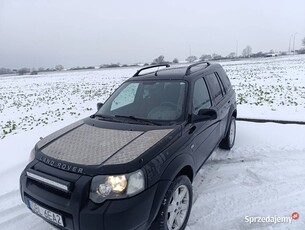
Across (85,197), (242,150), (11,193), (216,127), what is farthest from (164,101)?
(11,193)

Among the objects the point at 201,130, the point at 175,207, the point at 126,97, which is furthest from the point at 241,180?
the point at 126,97

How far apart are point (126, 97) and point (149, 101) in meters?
0.52

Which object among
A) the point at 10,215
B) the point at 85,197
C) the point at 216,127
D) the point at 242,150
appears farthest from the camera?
the point at 242,150

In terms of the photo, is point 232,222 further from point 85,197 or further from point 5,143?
point 5,143

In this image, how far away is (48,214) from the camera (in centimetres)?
219

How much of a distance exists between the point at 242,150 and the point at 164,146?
289 cm

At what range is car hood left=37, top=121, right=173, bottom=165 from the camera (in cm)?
224

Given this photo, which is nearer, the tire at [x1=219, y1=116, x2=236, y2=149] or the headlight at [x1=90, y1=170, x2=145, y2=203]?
the headlight at [x1=90, y1=170, x2=145, y2=203]

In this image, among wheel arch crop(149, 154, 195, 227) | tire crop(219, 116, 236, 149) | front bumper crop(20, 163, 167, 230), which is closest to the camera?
front bumper crop(20, 163, 167, 230)

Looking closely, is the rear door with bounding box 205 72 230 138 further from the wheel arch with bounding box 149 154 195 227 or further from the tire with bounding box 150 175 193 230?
the tire with bounding box 150 175 193 230

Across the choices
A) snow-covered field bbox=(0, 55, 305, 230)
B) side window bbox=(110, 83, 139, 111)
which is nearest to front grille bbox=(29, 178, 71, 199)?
snow-covered field bbox=(0, 55, 305, 230)

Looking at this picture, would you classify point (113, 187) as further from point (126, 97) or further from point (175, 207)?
point (126, 97)

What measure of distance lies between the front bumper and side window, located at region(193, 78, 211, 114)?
1.39 meters

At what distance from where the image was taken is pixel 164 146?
7.82 ft
